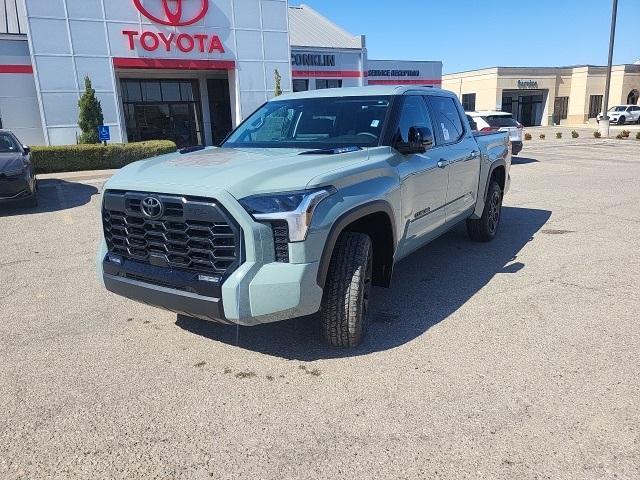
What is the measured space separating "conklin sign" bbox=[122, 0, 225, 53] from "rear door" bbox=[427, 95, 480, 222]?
57.0 feet

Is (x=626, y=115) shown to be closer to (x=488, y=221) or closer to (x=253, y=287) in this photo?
(x=488, y=221)

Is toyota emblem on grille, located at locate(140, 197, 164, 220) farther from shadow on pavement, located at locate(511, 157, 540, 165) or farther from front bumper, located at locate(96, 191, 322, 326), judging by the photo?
shadow on pavement, located at locate(511, 157, 540, 165)

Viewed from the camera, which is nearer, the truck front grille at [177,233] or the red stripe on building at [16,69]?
the truck front grille at [177,233]

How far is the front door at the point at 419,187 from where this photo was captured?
4.00 meters

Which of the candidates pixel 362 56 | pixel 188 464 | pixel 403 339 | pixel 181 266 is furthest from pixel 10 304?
pixel 362 56

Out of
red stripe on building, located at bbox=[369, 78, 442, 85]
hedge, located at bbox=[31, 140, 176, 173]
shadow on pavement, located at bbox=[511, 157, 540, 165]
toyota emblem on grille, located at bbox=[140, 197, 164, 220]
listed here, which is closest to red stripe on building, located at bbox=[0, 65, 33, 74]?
hedge, located at bbox=[31, 140, 176, 173]

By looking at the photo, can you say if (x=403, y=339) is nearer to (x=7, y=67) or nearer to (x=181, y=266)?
(x=181, y=266)

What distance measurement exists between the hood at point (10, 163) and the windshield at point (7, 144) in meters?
0.49

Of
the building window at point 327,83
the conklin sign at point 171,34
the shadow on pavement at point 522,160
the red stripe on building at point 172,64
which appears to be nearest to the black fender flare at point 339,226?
the shadow on pavement at point 522,160

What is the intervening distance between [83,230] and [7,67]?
14844 millimetres

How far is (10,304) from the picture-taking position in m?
4.57

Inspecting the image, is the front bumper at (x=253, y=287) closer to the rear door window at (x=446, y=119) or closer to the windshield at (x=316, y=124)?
the windshield at (x=316, y=124)

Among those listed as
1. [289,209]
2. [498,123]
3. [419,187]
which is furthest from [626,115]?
[289,209]

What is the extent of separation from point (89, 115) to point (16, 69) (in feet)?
10.9
